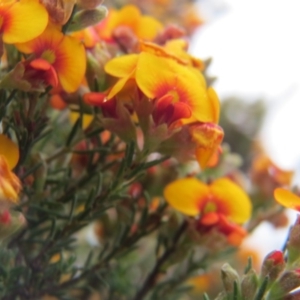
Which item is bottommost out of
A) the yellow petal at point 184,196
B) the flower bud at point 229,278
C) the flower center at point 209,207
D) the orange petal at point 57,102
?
the flower center at point 209,207

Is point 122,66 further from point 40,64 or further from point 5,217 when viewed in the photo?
point 5,217

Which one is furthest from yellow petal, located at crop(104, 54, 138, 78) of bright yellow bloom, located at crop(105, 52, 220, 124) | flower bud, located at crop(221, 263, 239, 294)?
flower bud, located at crop(221, 263, 239, 294)

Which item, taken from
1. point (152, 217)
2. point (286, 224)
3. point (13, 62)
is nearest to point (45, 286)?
point (152, 217)

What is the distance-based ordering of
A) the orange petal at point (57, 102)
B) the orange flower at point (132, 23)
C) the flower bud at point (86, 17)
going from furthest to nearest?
the orange flower at point (132, 23) < the orange petal at point (57, 102) < the flower bud at point (86, 17)

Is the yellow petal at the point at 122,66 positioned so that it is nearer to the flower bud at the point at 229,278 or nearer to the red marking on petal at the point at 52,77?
the red marking on petal at the point at 52,77

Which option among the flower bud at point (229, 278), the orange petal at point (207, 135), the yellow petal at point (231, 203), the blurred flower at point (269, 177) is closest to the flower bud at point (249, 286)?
the flower bud at point (229, 278)

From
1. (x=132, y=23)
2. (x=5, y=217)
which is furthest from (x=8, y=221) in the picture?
(x=132, y=23)

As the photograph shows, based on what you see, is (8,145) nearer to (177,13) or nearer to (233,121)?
(177,13)
